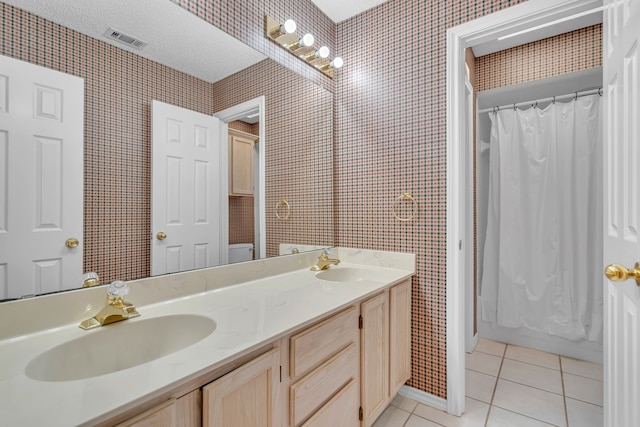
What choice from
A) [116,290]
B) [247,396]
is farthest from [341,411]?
[116,290]

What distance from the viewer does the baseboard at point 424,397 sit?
1.80 metres

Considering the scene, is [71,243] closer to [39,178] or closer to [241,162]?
[39,178]

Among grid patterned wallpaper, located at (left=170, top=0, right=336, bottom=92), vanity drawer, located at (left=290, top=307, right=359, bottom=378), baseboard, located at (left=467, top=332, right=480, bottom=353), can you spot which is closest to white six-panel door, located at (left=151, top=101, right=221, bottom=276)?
grid patterned wallpaper, located at (left=170, top=0, right=336, bottom=92)

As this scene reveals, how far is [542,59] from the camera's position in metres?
2.41

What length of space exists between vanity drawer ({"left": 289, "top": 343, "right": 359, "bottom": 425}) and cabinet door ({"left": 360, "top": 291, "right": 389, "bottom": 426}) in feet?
0.30

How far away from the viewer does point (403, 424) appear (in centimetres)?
167

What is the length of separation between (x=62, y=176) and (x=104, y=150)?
0.50 ft

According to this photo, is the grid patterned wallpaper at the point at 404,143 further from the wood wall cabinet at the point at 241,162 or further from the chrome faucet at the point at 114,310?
the chrome faucet at the point at 114,310

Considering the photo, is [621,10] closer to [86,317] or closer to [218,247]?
[218,247]

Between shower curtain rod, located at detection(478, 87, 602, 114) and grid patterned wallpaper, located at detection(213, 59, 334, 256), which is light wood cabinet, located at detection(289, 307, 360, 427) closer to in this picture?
grid patterned wallpaper, located at detection(213, 59, 334, 256)

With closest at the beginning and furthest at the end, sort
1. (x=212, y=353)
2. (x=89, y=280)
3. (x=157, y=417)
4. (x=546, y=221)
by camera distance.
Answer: (x=157, y=417) → (x=212, y=353) → (x=89, y=280) → (x=546, y=221)

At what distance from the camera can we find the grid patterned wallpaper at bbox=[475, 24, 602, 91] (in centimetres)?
223

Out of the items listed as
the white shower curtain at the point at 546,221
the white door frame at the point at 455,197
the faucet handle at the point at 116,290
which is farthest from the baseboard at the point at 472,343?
the faucet handle at the point at 116,290

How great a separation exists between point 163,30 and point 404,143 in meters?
1.34
